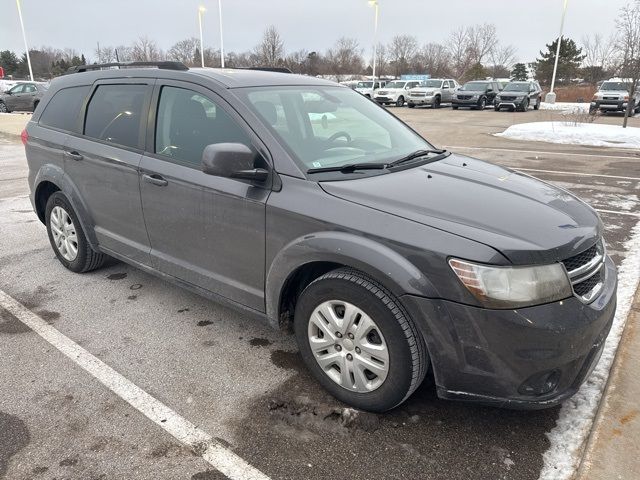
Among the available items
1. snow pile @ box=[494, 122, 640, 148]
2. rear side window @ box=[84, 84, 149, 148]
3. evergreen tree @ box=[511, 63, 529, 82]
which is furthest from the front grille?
evergreen tree @ box=[511, 63, 529, 82]

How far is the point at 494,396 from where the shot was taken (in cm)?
232

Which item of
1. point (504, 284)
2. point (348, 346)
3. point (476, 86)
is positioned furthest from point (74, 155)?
point (476, 86)

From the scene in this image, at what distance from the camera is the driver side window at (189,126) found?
10.3 feet

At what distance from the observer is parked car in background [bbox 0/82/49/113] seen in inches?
993

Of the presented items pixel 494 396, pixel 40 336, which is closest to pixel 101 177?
pixel 40 336

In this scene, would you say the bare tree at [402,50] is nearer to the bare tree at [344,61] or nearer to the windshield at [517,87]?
the bare tree at [344,61]

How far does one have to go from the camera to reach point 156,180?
3412mm

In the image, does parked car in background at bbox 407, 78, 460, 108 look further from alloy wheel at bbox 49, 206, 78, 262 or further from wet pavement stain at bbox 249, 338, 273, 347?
wet pavement stain at bbox 249, 338, 273, 347

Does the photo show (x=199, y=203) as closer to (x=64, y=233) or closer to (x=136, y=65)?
(x=136, y=65)

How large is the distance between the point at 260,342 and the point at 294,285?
0.73 metres

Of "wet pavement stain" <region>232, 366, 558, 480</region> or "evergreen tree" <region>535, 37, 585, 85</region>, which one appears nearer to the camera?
"wet pavement stain" <region>232, 366, 558, 480</region>

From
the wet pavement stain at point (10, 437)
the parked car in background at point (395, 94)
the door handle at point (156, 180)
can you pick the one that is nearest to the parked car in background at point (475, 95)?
the parked car in background at point (395, 94)

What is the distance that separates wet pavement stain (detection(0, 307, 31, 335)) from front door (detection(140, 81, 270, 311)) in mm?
1053

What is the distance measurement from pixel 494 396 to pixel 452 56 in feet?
258
